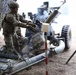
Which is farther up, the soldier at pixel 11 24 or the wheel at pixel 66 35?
the soldier at pixel 11 24

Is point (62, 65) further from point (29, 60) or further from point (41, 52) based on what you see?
point (29, 60)

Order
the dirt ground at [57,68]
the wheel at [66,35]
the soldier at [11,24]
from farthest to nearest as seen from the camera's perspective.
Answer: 1. the wheel at [66,35]
2. the dirt ground at [57,68]
3. the soldier at [11,24]

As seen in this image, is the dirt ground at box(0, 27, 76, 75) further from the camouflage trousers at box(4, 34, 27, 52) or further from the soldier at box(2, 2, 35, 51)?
the soldier at box(2, 2, 35, 51)

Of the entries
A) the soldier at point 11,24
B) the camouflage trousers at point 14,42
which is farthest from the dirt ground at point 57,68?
the soldier at point 11,24

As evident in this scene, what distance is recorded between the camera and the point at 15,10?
164 inches

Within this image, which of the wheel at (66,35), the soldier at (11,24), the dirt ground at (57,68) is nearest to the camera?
the soldier at (11,24)

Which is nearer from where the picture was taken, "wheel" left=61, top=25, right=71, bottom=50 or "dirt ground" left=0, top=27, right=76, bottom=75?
"dirt ground" left=0, top=27, right=76, bottom=75

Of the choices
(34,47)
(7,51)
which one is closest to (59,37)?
(34,47)

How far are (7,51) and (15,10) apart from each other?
0.90 m

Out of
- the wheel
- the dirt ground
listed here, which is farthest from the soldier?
the wheel

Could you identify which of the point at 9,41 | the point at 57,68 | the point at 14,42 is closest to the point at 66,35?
the point at 57,68

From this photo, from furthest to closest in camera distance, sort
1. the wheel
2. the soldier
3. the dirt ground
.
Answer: the wheel
the dirt ground
the soldier

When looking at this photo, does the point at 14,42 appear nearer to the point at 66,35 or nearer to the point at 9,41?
the point at 9,41

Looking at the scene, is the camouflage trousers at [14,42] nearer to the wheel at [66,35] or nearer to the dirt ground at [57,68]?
the dirt ground at [57,68]
